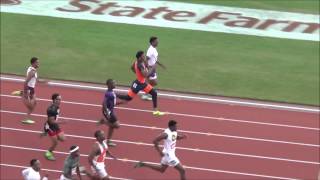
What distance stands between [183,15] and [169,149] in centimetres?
1147

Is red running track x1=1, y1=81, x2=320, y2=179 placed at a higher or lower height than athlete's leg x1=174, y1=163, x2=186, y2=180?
lower

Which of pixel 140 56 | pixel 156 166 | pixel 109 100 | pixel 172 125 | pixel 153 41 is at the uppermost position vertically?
pixel 153 41

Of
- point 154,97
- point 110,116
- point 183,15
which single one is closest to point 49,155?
point 110,116

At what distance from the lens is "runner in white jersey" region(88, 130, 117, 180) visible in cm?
1235

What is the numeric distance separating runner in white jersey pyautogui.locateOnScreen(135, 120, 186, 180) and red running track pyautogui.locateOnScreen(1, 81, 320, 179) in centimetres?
73

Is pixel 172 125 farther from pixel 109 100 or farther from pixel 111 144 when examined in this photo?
pixel 111 144

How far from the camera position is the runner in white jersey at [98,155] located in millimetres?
12352

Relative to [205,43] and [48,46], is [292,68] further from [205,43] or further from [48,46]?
[48,46]

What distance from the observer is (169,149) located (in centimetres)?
1284

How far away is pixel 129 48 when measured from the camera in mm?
21078

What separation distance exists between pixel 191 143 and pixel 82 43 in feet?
24.1

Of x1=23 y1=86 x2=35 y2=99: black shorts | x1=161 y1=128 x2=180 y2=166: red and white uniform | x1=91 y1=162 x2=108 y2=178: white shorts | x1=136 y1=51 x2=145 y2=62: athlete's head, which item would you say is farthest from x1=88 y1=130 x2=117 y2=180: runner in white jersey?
x1=136 y1=51 x2=145 y2=62: athlete's head

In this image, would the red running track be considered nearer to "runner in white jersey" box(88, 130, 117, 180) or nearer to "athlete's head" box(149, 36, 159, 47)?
"runner in white jersey" box(88, 130, 117, 180)

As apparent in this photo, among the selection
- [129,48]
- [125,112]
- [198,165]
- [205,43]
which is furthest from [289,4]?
[198,165]
